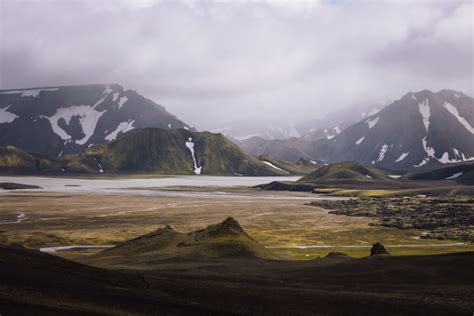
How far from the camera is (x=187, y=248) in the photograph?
62.1 metres

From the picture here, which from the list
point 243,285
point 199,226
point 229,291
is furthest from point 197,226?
point 229,291

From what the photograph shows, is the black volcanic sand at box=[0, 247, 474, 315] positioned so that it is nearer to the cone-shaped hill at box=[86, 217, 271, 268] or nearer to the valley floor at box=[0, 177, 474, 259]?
the cone-shaped hill at box=[86, 217, 271, 268]

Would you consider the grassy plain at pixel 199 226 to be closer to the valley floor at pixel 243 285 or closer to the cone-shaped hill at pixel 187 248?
the valley floor at pixel 243 285

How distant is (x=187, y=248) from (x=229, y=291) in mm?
31180

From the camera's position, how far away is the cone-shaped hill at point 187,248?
2245 inches

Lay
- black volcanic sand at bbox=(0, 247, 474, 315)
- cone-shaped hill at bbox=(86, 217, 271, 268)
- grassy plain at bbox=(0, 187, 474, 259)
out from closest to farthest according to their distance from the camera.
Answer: black volcanic sand at bbox=(0, 247, 474, 315) → cone-shaped hill at bbox=(86, 217, 271, 268) → grassy plain at bbox=(0, 187, 474, 259)

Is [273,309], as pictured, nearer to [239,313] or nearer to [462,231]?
[239,313]

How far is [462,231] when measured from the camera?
99438mm

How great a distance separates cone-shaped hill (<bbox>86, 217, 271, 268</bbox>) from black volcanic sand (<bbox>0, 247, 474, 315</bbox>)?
16.1 meters

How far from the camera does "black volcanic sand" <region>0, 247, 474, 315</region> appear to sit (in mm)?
25219

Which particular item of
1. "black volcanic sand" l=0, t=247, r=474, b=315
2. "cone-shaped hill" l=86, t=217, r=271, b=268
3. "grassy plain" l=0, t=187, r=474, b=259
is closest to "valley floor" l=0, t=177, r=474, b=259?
"grassy plain" l=0, t=187, r=474, b=259

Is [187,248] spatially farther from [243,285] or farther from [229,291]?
[229,291]

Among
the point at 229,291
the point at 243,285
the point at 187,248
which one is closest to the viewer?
the point at 229,291

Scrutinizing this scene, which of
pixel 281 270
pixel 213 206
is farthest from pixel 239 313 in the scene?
pixel 213 206
